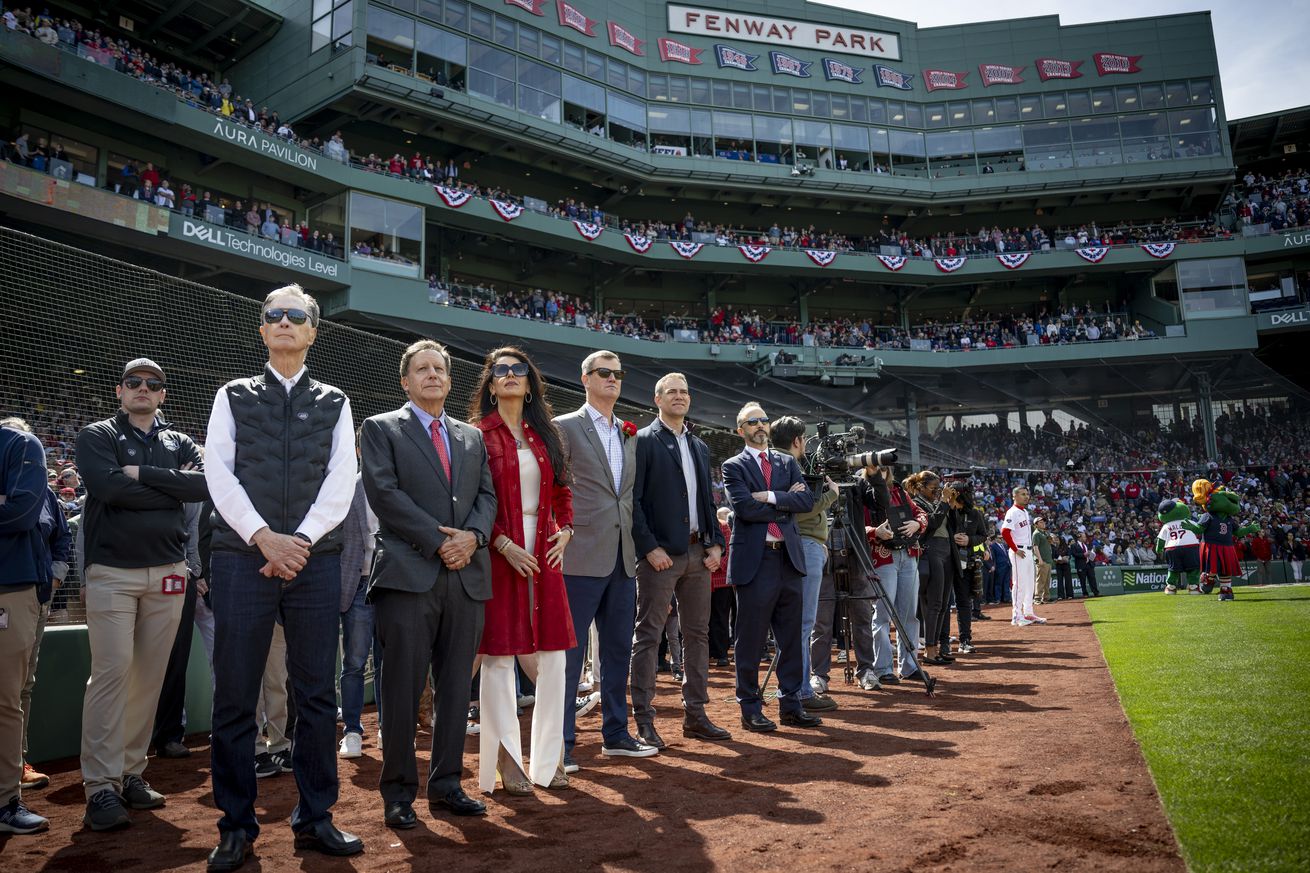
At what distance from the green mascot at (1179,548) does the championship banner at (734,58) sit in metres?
27.4

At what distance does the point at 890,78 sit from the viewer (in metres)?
37.9

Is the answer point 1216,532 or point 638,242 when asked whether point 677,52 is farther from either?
point 1216,532

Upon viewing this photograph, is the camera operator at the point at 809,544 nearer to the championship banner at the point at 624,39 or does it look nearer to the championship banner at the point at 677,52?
the championship banner at the point at 624,39

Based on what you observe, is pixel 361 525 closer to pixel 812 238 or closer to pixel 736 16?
pixel 812 238

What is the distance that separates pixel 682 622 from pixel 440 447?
2.31m

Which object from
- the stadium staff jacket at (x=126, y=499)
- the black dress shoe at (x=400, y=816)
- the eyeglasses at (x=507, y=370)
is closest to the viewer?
the black dress shoe at (x=400, y=816)

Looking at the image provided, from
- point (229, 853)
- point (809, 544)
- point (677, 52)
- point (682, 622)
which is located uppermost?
point (677, 52)

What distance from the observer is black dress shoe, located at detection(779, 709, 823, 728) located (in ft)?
18.6

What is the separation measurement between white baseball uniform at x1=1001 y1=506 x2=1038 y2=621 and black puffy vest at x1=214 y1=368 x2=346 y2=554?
36.2 feet

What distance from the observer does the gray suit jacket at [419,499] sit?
3729 mm

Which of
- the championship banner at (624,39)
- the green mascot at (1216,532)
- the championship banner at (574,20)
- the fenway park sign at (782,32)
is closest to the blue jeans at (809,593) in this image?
the green mascot at (1216,532)

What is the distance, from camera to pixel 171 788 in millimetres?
4582

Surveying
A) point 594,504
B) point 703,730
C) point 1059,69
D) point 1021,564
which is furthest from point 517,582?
point 1059,69

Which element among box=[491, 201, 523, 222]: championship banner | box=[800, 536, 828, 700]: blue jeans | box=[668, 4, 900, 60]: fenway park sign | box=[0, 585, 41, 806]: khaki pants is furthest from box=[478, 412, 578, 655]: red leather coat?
box=[668, 4, 900, 60]: fenway park sign
